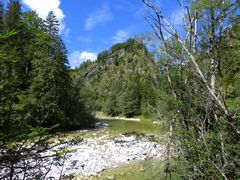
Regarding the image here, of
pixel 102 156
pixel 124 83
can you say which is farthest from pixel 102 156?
pixel 124 83

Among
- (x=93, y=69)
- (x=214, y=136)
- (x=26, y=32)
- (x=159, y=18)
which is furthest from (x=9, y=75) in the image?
(x=93, y=69)

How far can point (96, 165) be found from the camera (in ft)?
40.8

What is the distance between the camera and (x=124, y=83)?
75.2m

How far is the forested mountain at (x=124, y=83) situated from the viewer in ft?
27.6

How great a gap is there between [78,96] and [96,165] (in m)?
21.5

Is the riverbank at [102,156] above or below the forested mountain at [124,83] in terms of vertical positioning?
below

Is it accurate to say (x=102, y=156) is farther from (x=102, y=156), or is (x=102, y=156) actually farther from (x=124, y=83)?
(x=124, y=83)

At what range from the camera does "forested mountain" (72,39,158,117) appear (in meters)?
8.40

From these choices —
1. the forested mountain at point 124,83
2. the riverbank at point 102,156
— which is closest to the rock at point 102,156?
the riverbank at point 102,156

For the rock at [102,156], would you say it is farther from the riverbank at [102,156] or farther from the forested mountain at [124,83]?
the forested mountain at [124,83]

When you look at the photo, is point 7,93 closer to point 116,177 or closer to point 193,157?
point 193,157

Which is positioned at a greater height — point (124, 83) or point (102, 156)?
point (124, 83)

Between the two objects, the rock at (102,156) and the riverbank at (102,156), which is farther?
the rock at (102,156)

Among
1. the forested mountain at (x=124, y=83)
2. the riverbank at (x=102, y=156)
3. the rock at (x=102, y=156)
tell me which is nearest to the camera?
the forested mountain at (x=124, y=83)
